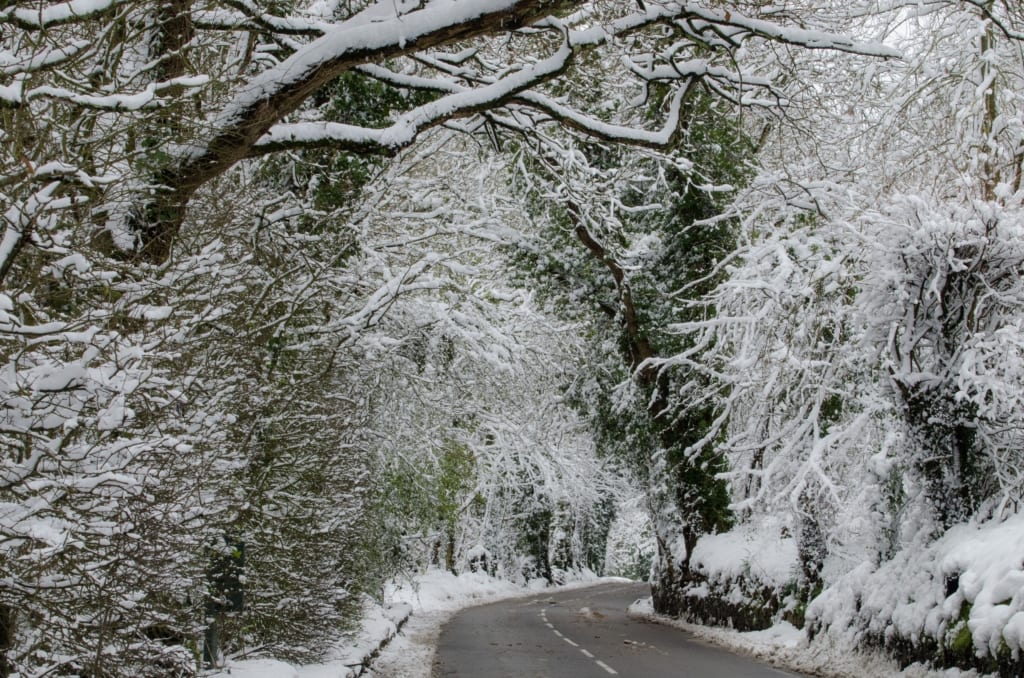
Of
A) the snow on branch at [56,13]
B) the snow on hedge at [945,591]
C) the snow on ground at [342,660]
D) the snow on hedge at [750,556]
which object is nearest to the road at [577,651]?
the snow on ground at [342,660]

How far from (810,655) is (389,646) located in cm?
708

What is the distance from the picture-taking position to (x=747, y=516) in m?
18.4

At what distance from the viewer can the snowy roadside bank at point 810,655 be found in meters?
10.0

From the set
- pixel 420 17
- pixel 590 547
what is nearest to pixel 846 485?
pixel 420 17

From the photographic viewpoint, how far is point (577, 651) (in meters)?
14.7

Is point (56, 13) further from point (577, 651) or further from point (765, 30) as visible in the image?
point (577, 651)

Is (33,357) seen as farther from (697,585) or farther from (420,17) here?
(697,585)

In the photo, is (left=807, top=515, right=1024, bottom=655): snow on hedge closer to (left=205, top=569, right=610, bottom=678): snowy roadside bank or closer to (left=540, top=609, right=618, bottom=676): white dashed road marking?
(left=540, top=609, right=618, bottom=676): white dashed road marking

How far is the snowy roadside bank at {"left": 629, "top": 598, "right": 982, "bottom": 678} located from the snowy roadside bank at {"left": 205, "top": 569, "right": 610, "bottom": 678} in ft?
16.8

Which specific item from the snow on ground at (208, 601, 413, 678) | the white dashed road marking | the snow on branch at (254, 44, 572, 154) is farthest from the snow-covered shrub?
the snow on ground at (208, 601, 413, 678)

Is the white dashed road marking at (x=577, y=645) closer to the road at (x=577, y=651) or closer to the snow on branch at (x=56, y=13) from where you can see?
the road at (x=577, y=651)

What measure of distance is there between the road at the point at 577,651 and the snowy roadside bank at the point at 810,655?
0.42 meters

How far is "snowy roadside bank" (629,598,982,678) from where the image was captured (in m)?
10.0

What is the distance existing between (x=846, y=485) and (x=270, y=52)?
1060 cm
